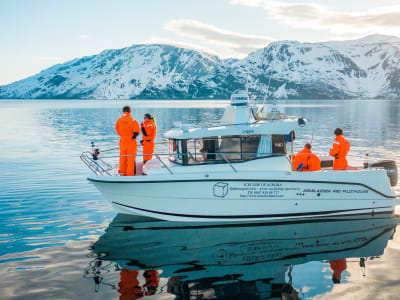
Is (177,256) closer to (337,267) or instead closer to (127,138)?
(337,267)

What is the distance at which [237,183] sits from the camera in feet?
30.3

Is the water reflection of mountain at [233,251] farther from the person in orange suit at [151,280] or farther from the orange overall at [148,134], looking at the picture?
the orange overall at [148,134]

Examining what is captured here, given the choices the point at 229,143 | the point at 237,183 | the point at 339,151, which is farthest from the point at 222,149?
the point at 339,151

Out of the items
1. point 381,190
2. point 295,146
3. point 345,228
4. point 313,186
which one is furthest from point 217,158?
point 295,146

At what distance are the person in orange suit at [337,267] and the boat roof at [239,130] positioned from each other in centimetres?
360

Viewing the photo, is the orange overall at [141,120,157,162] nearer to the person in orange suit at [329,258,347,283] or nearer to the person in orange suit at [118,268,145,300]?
the person in orange suit at [118,268,145,300]

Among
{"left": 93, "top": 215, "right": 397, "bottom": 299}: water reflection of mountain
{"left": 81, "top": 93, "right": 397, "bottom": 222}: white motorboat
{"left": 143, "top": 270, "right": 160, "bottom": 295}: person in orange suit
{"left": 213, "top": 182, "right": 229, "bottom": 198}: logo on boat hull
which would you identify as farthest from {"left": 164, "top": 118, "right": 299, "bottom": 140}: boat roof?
{"left": 143, "top": 270, "right": 160, "bottom": 295}: person in orange suit

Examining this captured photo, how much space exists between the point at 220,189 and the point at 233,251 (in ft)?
5.58

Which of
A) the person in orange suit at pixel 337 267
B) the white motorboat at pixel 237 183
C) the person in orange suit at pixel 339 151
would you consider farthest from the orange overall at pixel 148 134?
the person in orange suit at pixel 337 267

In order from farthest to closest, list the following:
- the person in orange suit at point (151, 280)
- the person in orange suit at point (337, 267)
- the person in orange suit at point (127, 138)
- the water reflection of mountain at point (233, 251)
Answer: the person in orange suit at point (127, 138) < the person in orange suit at point (337, 267) < the water reflection of mountain at point (233, 251) < the person in orange suit at point (151, 280)

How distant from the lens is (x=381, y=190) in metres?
10.1

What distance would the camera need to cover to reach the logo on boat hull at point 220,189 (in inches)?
362

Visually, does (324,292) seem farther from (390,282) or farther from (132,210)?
(132,210)

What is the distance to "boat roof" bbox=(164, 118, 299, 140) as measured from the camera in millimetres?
9586
